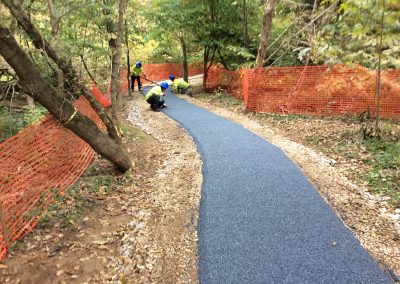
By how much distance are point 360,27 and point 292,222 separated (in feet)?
11.0

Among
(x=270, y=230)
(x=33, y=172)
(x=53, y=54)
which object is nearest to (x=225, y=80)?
(x=53, y=54)

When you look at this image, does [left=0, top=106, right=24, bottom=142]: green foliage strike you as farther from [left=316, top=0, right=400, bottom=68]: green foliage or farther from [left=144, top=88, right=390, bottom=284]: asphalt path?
[left=316, top=0, right=400, bottom=68]: green foliage

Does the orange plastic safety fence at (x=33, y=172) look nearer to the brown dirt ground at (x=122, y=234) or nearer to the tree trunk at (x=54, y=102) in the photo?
the brown dirt ground at (x=122, y=234)

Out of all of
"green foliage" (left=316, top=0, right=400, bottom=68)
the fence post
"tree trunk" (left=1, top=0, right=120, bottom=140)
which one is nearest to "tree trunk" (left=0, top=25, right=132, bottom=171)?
"tree trunk" (left=1, top=0, right=120, bottom=140)

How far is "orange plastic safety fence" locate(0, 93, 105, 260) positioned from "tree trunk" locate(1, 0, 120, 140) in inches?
27.0

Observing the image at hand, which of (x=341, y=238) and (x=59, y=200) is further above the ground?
(x=59, y=200)

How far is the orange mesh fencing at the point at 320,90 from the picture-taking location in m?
8.98

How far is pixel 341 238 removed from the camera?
3.81m

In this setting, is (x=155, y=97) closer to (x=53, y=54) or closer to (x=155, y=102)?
(x=155, y=102)

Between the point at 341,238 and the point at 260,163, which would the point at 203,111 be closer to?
the point at 260,163

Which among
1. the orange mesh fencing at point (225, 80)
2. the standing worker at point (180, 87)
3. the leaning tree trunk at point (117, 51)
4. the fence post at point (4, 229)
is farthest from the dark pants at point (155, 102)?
the fence post at point (4, 229)

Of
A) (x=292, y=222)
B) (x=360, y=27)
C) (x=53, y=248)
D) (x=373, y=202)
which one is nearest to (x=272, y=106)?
(x=360, y=27)

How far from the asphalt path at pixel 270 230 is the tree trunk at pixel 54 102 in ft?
5.71

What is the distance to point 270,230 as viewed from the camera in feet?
13.2
